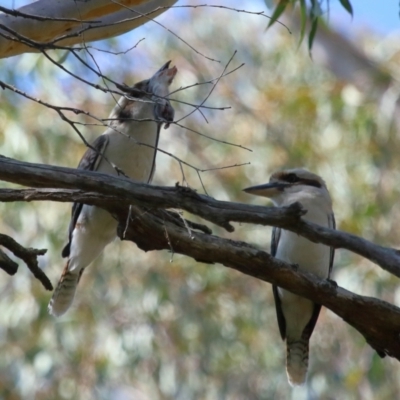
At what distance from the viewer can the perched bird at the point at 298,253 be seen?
15.1ft

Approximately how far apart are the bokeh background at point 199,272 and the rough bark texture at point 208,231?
4.53 meters

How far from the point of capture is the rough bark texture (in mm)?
2621

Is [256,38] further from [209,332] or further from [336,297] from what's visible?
[336,297]

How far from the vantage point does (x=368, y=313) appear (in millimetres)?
3193

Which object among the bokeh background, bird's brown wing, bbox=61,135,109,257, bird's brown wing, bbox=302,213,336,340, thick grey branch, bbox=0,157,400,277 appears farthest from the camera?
the bokeh background

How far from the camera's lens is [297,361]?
4.90 metres

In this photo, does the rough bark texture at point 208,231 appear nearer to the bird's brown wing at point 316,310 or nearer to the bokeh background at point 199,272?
the bird's brown wing at point 316,310

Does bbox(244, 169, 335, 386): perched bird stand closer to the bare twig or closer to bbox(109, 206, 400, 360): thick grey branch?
bbox(109, 206, 400, 360): thick grey branch

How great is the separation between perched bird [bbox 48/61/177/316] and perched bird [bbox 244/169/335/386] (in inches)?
23.6

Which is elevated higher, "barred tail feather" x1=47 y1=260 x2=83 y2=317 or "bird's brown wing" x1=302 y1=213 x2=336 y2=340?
"bird's brown wing" x1=302 y1=213 x2=336 y2=340

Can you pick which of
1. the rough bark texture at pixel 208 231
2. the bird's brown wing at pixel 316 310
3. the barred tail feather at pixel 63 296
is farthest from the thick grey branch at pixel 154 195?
the barred tail feather at pixel 63 296

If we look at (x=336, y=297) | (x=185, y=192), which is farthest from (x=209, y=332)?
(x=185, y=192)

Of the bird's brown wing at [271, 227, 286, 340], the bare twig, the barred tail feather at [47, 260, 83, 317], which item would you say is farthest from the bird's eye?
the bare twig

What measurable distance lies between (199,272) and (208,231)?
18.4 feet
